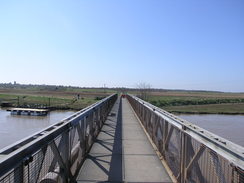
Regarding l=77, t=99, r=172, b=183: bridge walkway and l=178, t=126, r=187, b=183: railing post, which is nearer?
l=178, t=126, r=187, b=183: railing post

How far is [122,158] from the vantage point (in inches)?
230

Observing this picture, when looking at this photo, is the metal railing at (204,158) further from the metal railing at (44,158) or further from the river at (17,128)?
the river at (17,128)

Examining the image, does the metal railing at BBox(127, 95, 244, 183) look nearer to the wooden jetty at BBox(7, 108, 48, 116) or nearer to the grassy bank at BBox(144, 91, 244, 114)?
the wooden jetty at BBox(7, 108, 48, 116)

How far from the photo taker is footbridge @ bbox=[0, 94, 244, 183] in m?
2.53

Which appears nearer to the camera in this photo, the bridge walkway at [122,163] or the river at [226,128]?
the bridge walkway at [122,163]

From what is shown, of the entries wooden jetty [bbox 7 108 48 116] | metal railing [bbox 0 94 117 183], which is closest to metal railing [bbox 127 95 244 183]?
metal railing [bbox 0 94 117 183]

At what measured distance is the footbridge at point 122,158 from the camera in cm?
253

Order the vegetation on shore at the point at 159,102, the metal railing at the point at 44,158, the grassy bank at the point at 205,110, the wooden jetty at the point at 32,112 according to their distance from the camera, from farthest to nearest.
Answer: the vegetation on shore at the point at 159,102 → the grassy bank at the point at 205,110 → the wooden jetty at the point at 32,112 → the metal railing at the point at 44,158

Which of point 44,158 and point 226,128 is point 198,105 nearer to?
point 226,128

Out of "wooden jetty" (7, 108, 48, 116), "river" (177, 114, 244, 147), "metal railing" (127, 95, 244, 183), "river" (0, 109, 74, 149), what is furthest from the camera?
"wooden jetty" (7, 108, 48, 116)

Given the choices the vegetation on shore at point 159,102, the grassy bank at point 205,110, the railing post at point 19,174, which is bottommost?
the grassy bank at point 205,110

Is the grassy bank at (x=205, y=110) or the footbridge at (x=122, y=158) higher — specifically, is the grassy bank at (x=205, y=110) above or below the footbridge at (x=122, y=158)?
below

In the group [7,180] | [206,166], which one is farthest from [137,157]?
[7,180]

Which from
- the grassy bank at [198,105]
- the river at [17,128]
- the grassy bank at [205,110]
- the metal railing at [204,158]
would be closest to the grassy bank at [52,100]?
the grassy bank at [198,105]
